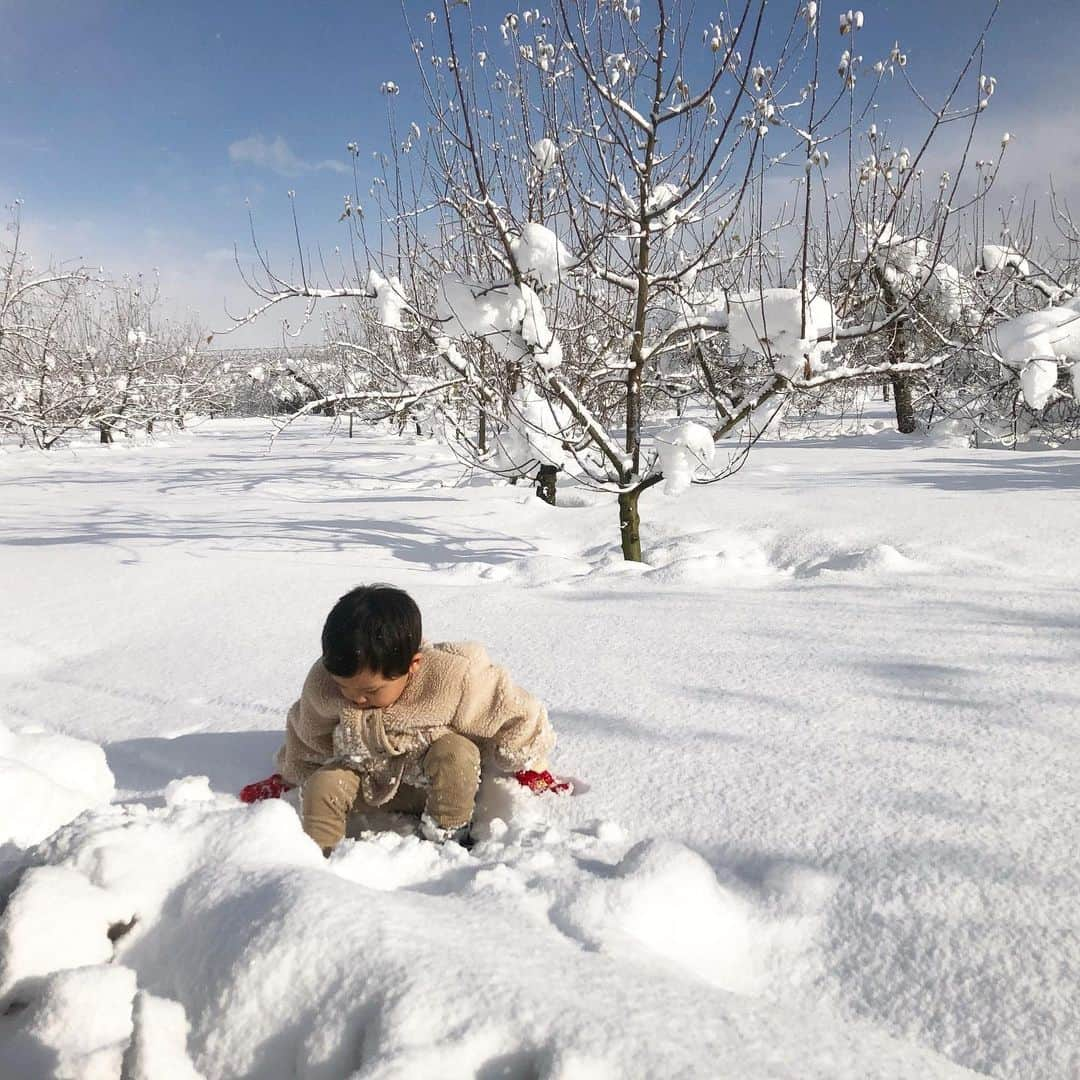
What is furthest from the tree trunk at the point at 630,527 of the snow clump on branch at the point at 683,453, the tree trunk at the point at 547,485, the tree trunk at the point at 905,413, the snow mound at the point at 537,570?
the tree trunk at the point at 905,413

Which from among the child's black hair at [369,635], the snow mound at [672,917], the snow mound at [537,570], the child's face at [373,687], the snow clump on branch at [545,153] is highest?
the snow clump on branch at [545,153]

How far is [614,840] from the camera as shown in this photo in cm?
131

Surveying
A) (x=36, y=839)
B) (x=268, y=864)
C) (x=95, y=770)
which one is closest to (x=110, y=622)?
(x=95, y=770)

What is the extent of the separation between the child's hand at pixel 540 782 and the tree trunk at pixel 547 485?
340cm

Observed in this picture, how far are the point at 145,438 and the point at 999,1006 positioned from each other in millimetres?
17716

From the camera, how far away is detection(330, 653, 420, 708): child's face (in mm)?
1412

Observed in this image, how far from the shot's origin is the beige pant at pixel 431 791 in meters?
1.36

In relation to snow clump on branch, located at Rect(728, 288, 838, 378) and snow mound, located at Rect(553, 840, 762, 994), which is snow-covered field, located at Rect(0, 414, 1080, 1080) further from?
snow clump on branch, located at Rect(728, 288, 838, 378)

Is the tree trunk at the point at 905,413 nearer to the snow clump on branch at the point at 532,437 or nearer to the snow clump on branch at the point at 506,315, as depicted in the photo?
the snow clump on branch at the point at 532,437

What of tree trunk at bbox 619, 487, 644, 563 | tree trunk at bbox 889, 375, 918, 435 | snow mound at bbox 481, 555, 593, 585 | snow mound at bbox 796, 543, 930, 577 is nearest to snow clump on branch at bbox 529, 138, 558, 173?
tree trunk at bbox 619, 487, 644, 563

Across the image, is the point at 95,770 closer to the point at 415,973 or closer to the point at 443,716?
the point at 443,716

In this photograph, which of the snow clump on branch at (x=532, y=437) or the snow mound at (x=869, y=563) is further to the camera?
the snow clump on branch at (x=532, y=437)

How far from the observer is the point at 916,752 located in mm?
1478

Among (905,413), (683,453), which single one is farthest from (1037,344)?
(905,413)
